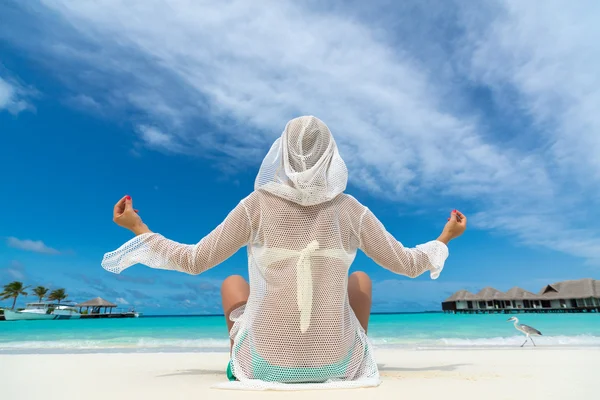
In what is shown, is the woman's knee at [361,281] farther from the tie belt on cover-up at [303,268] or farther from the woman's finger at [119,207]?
the woman's finger at [119,207]

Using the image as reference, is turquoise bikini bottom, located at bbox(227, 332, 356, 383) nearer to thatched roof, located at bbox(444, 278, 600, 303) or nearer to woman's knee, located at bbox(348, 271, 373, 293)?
woman's knee, located at bbox(348, 271, 373, 293)

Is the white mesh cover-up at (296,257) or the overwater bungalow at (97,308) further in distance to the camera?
the overwater bungalow at (97,308)

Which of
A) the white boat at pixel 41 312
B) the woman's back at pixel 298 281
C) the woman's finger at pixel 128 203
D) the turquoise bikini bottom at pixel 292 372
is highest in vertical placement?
the white boat at pixel 41 312

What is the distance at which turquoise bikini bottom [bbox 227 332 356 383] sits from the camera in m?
1.85

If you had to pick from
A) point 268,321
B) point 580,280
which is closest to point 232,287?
point 268,321

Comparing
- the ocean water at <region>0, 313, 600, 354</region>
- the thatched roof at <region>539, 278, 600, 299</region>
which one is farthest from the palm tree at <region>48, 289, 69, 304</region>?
the thatched roof at <region>539, 278, 600, 299</region>

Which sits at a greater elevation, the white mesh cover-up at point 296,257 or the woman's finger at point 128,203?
the woman's finger at point 128,203

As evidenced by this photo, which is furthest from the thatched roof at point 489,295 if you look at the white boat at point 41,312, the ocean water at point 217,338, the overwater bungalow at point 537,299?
the white boat at point 41,312

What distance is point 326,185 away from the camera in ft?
6.26

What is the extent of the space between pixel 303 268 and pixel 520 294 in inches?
1482

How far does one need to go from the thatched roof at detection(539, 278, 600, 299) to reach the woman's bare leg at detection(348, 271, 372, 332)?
112 ft

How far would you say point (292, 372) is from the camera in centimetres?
185

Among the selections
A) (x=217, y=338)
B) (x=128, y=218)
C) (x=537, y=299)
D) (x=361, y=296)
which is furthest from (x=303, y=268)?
(x=537, y=299)

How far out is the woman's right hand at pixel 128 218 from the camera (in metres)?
2.04
